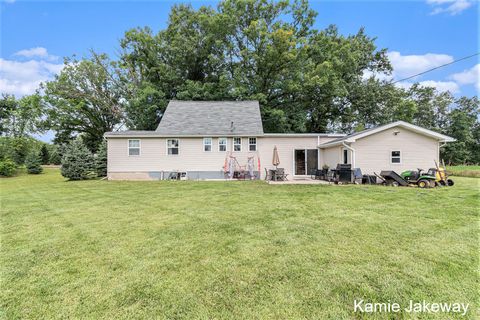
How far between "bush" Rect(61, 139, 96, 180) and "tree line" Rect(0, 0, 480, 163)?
7.31 metres

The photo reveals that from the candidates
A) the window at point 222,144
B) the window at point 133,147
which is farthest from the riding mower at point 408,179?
the window at point 133,147

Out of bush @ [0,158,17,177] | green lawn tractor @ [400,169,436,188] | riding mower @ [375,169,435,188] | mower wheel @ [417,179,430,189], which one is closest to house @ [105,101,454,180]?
riding mower @ [375,169,435,188]

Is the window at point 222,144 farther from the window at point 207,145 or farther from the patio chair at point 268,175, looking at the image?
the patio chair at point 268,175

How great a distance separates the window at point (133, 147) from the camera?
534 inches

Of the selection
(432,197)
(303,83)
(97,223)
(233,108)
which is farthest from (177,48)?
(432,197)

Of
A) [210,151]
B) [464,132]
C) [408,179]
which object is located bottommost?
[408,179]

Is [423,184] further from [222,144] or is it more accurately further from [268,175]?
[222,144]

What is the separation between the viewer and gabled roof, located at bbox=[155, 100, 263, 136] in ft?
46.4

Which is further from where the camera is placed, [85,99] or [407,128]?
[85,99]

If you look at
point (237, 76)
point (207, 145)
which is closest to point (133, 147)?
point (207, 145)

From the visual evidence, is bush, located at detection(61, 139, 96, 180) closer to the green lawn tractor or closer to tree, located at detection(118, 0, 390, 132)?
tree, located at detection(118, 0, 390, 132)

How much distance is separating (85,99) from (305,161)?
24151 mm

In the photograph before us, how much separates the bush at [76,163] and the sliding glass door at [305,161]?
43.6ft

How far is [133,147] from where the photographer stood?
44.6 ft
